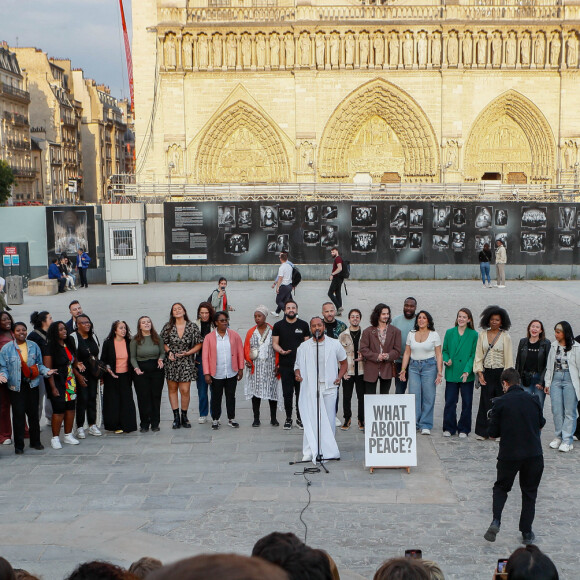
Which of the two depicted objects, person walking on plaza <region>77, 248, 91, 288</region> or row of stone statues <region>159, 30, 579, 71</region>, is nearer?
person walking on plaza <region>77, 248, 91, 288</region>

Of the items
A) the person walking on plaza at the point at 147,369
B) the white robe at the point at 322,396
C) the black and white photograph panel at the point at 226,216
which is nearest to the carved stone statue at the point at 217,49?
the black and white photograph panel at the point at 226,216

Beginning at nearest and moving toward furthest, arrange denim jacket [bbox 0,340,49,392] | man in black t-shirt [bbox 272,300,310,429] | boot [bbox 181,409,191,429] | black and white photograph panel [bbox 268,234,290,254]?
denim jacket [bbox 0,340,49,392]
man in black t-shirt [bbox 272,300,310,429]
boot [bbox 181,409,191,429]
black and white photograph panel [bbox 268,234,290,254]

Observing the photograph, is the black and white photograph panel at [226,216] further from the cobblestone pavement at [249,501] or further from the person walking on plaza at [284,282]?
the cobblestone pavement at [249,501]

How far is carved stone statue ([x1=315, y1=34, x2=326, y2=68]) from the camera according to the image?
111ft

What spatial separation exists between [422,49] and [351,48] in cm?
319

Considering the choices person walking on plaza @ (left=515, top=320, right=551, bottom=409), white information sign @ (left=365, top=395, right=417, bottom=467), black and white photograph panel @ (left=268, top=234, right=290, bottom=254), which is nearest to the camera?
white information sign @ (left=365, top=395, right=417, bottom=467)

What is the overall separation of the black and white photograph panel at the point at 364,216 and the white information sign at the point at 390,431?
57.1 feet

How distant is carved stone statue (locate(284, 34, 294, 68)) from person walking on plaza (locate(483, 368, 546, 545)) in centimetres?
2994

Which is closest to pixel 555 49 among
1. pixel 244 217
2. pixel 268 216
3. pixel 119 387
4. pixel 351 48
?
pixel 351 48

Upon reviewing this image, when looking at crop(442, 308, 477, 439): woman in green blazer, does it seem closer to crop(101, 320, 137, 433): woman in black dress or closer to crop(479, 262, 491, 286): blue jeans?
crop(101, 320, 137, 433): woman in black dress

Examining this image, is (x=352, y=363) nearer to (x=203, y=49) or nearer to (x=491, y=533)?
(x=491, y=533)

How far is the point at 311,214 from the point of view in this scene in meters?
24.9

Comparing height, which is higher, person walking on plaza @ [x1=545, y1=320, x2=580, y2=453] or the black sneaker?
person walking on plaza @ [x1=545, y1=320, x2=580, y2=453]

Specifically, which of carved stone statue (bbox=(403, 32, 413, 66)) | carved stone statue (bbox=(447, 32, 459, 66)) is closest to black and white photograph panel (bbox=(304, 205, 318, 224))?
carved stone statue (bbox=(403, 32, 413, 66))
